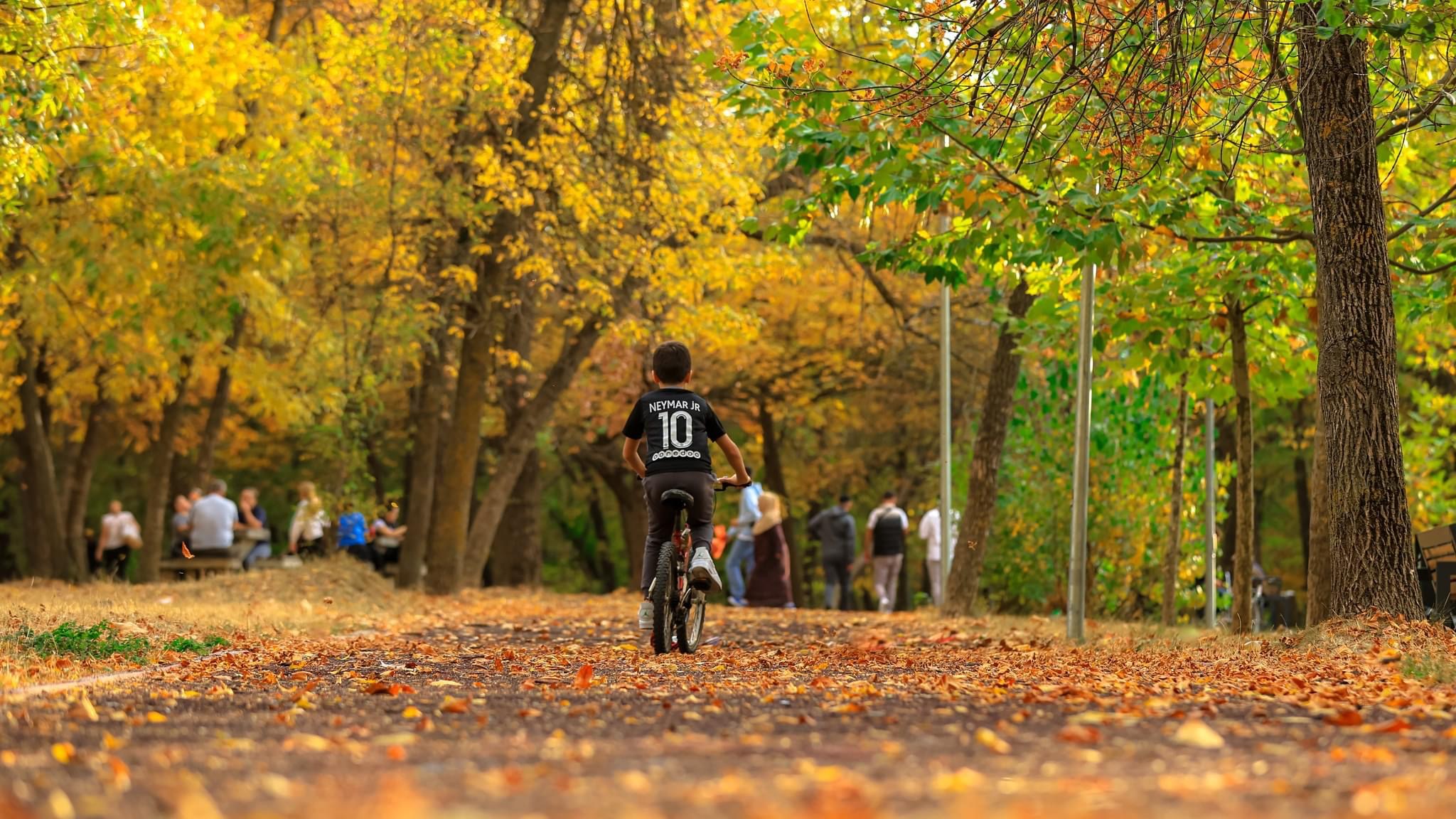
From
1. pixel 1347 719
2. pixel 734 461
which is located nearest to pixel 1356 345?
pixel 734 461

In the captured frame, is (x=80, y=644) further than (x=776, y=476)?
No

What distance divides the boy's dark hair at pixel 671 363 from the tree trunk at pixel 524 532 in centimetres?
2290

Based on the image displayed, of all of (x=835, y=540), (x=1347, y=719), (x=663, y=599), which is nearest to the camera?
(x=1347, y=719)

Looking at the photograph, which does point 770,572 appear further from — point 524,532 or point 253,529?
point 524,532

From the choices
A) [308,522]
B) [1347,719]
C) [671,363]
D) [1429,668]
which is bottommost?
[1347,719]

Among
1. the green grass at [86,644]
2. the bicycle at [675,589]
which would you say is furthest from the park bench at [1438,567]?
the green grass at [86,644]

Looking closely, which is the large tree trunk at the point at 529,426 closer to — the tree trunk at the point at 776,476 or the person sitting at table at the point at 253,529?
the person sitting at table at the point at 253,529

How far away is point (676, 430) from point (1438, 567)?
618 cm

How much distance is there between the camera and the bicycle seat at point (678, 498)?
9.68m

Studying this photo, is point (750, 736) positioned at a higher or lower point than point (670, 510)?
lower

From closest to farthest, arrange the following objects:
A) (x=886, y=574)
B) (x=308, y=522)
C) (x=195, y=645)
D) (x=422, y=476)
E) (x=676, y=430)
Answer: (x=676, y=430)
(x=195, y=645)
(x=422, y=476)
(x=886, y=574)
(x=308, y=522)

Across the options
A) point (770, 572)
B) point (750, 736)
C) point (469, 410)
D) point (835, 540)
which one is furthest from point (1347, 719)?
point (835, 540)

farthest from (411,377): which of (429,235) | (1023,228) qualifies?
(1023,228)

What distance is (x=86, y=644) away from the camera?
9.21 metres
